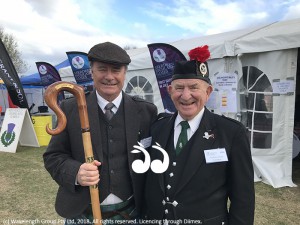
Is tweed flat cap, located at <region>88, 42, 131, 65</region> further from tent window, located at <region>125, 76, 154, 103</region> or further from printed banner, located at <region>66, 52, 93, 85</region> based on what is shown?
printed banner, located at <region>66, 52, 93, 85</region>

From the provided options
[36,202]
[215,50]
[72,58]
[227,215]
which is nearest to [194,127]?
[227,215]

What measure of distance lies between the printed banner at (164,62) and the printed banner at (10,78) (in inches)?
175

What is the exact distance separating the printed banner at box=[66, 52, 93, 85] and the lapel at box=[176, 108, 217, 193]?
20.2 feet

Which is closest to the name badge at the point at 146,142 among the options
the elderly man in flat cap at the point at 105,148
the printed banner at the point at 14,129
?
the elderly man in flat cap at the point at 105,148

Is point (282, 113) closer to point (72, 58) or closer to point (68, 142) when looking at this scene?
point (68, 142)

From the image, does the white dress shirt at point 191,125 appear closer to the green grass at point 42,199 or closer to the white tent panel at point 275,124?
the green grass at point 42,199

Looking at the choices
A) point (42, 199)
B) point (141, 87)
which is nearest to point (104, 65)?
point (42, 199)

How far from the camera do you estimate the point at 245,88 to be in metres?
5.22

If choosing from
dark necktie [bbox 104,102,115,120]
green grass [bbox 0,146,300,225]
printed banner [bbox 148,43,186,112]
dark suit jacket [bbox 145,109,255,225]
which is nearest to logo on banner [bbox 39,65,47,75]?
green grass [bbox 0,146,300,225]

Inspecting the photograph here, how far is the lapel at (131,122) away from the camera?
Result: 68.6 inches

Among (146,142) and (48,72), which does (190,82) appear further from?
(48,72)

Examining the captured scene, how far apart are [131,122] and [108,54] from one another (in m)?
0.44

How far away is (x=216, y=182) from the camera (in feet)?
5.21

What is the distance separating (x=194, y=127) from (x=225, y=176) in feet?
1.06
